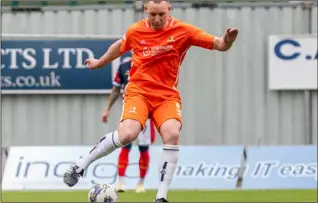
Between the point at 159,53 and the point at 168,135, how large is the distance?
2.78 feet

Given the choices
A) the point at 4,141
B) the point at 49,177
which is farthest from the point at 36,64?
the point at 49,177

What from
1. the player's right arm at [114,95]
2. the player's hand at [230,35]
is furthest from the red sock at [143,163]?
the player's hand at [230,35]

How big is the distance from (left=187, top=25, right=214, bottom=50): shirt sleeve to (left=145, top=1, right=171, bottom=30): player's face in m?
0.32

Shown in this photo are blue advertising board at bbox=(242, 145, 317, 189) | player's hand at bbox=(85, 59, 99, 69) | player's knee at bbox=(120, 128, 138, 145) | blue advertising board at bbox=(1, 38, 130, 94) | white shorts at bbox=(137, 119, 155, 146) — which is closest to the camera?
player's knee at bbox=(120, 128, 138, 145)

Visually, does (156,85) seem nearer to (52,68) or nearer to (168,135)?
(168,135)

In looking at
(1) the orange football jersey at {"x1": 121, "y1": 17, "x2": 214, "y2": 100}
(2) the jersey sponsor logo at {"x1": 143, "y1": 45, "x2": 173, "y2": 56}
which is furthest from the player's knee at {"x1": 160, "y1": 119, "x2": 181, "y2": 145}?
(2) the jersey sponsor logo at {"x1": 143, "y1": 45, "x2": 173, "y2": 56}

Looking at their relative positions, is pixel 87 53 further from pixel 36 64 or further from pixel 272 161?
pixel 272 161

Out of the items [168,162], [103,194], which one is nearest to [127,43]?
[168,162]

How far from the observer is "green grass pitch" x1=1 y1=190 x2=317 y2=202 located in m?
12.8

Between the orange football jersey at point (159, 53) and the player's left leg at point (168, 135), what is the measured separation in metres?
0.15

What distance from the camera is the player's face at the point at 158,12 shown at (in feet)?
28.8

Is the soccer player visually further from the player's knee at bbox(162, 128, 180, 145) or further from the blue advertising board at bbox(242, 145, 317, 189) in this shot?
the blue advertising board at bbox(242, 145, 317, 189)

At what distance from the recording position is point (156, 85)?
9.14 m

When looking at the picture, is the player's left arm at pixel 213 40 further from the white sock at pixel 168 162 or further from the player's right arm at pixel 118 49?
the white sock at pixel 168 162
